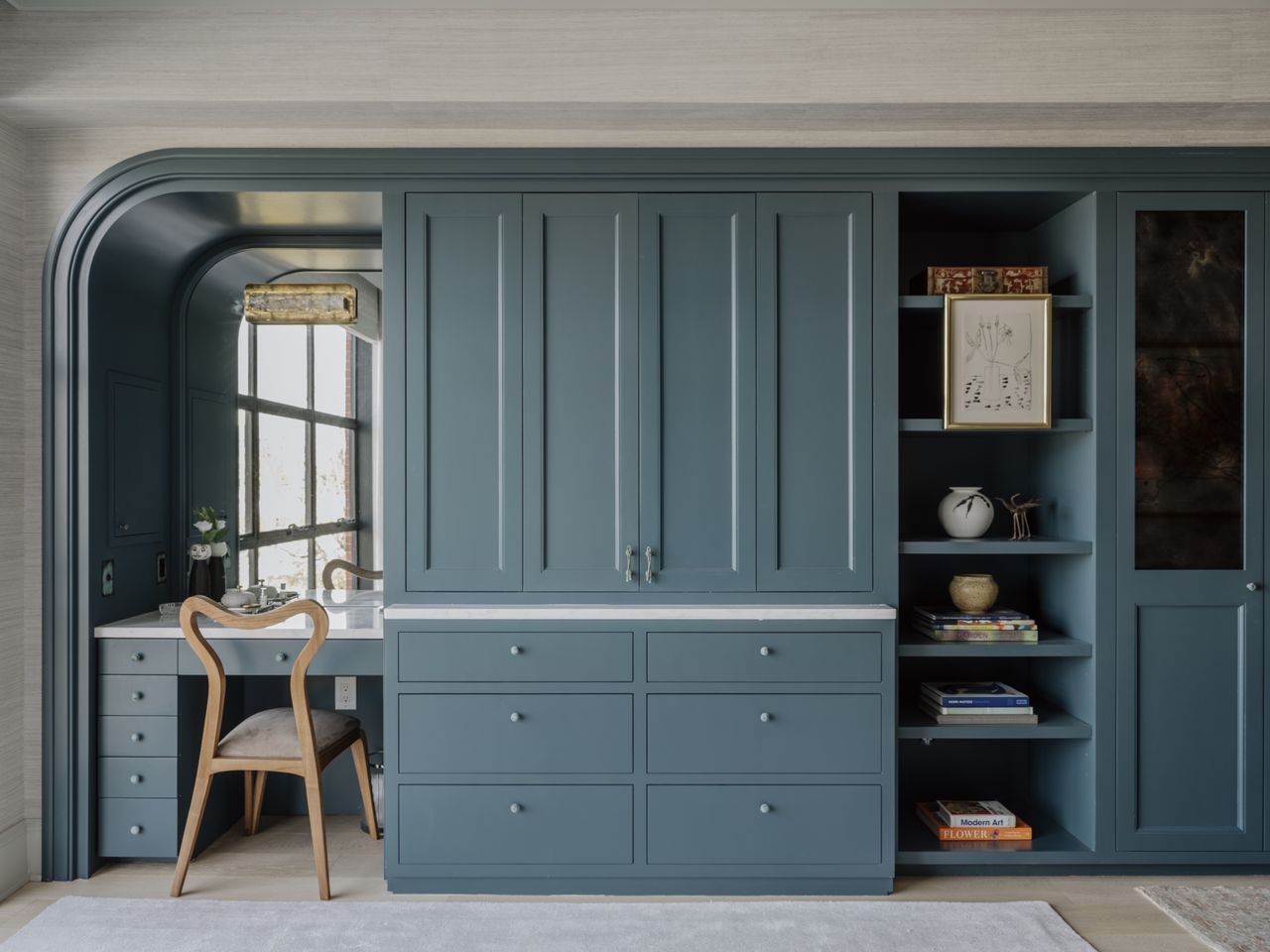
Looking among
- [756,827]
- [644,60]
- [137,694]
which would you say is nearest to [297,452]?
[137,694]

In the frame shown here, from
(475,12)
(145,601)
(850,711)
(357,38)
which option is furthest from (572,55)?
(145,601)

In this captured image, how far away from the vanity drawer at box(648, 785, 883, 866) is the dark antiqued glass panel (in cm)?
138

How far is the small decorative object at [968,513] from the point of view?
9.51ft

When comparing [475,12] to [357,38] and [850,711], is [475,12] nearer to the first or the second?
[357,38]

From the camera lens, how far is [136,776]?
280cm

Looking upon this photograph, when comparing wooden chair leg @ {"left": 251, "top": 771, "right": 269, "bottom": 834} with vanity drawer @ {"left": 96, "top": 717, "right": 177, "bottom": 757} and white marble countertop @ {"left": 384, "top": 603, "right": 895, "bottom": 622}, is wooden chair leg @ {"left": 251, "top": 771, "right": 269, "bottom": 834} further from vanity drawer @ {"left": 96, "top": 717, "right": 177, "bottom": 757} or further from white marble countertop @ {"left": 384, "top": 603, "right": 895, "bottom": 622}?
white marble countertop @ {"left": 384, "top": 603, "right": 895, "bottom": 622}

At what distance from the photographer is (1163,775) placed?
2.74m

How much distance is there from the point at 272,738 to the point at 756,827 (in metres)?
1.52

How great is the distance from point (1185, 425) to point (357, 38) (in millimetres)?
2799

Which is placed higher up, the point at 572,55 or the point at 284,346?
the point at 572,55

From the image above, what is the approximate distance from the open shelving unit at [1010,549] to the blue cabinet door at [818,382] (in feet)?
0.63

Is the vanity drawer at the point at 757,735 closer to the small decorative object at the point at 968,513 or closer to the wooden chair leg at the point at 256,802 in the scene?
the small decorative object at the point at 968,513

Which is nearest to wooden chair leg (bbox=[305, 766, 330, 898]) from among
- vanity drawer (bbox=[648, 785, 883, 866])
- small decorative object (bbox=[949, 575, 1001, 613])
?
vanity drawer (bbox=[648, 785, 883, 866])

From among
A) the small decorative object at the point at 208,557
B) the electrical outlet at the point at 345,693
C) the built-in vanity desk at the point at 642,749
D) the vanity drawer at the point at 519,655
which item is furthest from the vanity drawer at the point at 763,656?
the small decorative object at the point at 208,557
